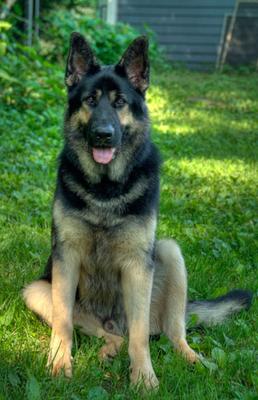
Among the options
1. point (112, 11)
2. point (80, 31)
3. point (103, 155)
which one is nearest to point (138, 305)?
point (103, 155)

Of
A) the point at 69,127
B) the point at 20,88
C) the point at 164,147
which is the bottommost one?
the point at 164,147

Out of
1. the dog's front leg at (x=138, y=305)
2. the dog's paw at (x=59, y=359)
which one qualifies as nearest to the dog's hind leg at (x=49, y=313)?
the dog's front leg at (x=138, y=305)

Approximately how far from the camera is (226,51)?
66.1 feet

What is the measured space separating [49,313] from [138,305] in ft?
1.76

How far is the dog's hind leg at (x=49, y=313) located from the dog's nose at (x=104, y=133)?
93 cm

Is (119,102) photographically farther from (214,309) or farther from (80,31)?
(80,31)

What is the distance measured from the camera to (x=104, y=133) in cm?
320

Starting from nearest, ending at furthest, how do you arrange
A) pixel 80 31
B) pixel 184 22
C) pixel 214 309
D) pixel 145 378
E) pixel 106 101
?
1. pixel 145 378
2. pixel 106 101
3. pixel 214 309
4. pixel 80 31
5. pixel 184 22

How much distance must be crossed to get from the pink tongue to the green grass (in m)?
1.00

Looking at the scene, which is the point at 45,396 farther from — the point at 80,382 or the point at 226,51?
the point at 226,51

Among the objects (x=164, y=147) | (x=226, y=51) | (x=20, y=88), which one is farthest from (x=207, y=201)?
(x=226, y=51)

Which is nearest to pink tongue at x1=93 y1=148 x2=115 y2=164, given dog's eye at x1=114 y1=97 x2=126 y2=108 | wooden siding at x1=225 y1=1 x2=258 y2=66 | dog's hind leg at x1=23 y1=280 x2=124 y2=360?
dog's eye at x1=114 y1=97 x2=126 y2=108

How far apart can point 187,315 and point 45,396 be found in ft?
4.12

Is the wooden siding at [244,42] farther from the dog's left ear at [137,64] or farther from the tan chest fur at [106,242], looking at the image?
the tan chest fur at [106,242]
